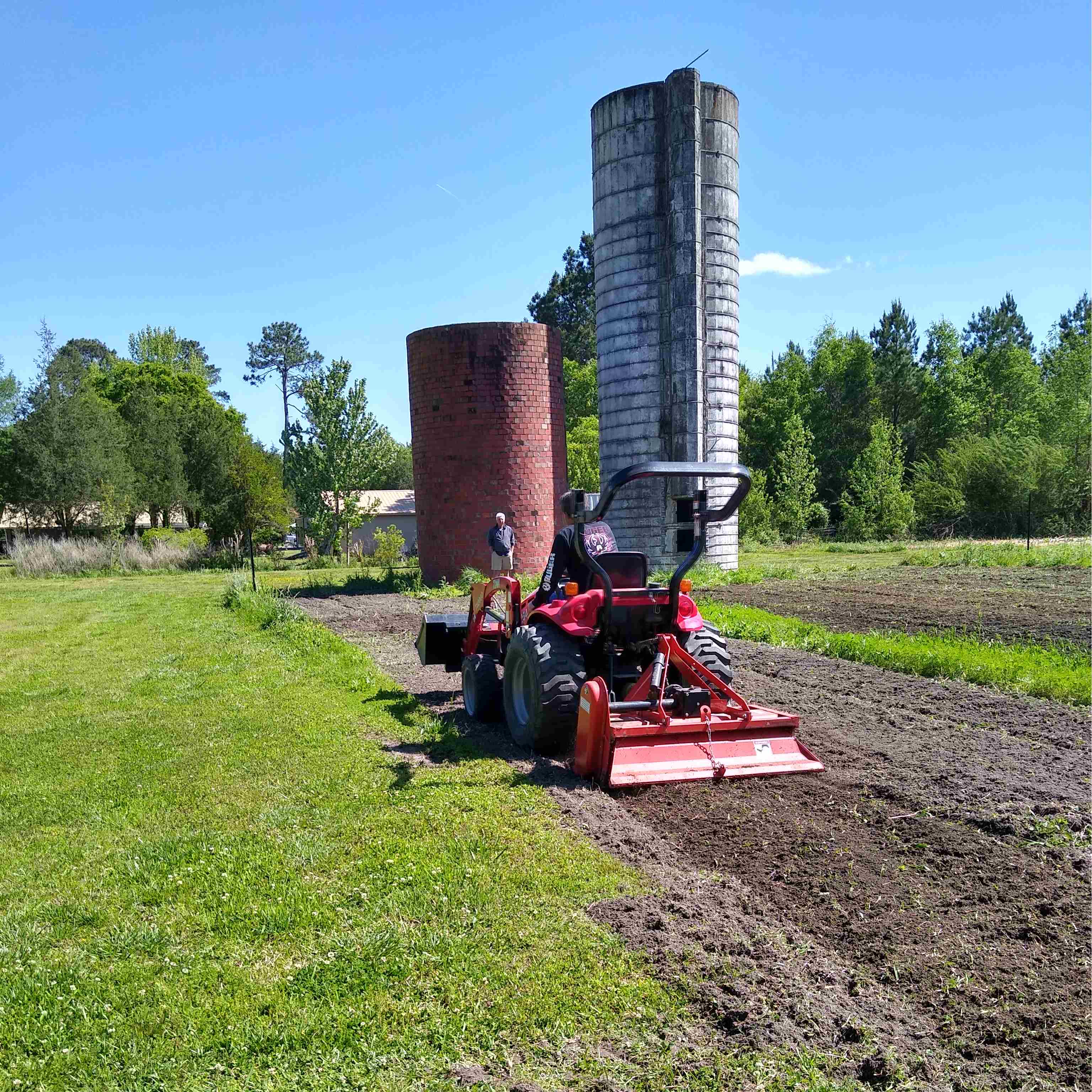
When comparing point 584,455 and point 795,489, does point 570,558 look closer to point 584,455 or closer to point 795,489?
point 584,455

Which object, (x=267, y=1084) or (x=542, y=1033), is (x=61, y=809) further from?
(x=542, y=1033)

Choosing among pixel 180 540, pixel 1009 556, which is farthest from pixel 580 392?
pixel 1009 556

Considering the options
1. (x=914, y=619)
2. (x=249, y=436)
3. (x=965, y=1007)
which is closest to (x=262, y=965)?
(x=965, y=1007)

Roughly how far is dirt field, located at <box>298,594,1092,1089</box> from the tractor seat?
4.59 feet

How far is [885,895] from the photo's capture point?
14.0 ft

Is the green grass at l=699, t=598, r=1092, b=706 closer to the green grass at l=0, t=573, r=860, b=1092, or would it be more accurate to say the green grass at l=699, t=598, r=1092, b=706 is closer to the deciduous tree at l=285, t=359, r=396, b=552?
the green grass at l=0, t=573, r=860, b=1092

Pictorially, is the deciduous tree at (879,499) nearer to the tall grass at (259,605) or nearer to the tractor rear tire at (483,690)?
the tall grass at (259,605)

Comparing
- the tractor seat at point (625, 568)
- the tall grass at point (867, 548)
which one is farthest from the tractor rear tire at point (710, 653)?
the tall grass at point (867, 548)

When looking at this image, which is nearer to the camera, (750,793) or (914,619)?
(750,793)

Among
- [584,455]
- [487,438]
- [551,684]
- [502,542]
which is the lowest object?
[551,684]

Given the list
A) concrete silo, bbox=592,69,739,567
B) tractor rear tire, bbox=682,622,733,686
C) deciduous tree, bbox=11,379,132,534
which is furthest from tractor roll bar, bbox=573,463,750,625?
deciduous tree, bbox=11,379,132,534

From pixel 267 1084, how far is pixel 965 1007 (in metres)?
2.47

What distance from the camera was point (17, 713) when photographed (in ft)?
30.0

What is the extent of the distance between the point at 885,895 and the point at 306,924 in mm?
2648
